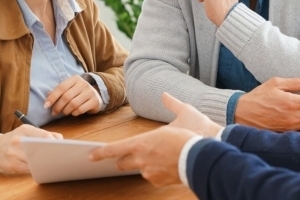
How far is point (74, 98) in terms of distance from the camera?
1.46 meters

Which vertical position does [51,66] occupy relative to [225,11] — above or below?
below

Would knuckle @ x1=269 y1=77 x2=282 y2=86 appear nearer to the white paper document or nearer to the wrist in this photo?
the wrist

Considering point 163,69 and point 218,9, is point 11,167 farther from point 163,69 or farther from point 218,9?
point 218,9

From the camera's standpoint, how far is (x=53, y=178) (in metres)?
1.04

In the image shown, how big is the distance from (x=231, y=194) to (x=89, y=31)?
39.0 inches

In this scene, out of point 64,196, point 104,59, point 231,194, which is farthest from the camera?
point 104,59

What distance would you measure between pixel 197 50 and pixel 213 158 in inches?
29.6

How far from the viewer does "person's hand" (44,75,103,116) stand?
144cm

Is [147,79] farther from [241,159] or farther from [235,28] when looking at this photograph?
[241,159]

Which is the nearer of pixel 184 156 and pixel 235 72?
pixel 184 156

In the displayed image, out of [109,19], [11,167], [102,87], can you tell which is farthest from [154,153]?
[109,19]

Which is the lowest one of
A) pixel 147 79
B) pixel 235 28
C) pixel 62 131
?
pixel 62 131

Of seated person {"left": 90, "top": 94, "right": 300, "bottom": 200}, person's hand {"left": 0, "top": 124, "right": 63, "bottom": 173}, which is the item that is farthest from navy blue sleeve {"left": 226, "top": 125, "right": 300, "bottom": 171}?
person's hand {"left": 0, "top": 124, "right": 63, "bottom": 173}

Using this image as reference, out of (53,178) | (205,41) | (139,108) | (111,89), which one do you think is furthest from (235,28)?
(53,178)
